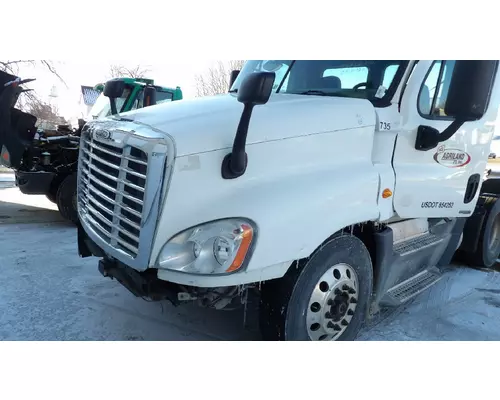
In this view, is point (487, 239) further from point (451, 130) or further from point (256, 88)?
point (256, 88)

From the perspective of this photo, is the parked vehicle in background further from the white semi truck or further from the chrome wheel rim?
the chrome wheel rim

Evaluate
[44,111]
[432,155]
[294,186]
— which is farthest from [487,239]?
[44,111]

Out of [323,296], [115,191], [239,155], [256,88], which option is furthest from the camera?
[323,296]

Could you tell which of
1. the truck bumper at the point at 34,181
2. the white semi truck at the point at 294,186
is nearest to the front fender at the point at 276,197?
the white semi truck at the point at 294,186

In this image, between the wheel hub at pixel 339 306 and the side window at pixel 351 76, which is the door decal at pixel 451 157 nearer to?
the side window at pixel 351 76

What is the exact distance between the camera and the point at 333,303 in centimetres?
296

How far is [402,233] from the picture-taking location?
3.81 meters

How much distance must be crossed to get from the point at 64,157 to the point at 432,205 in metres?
6.68

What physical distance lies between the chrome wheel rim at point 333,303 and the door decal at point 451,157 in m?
1.47

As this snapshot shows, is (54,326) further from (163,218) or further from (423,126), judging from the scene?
(423,126)

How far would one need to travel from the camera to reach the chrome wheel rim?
2.88 metres

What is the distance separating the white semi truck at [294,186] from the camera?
2420 millimetres

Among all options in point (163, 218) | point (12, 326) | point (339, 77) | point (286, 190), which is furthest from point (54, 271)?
point (339, 77)

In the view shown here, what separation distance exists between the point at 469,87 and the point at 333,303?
1.93 meters
